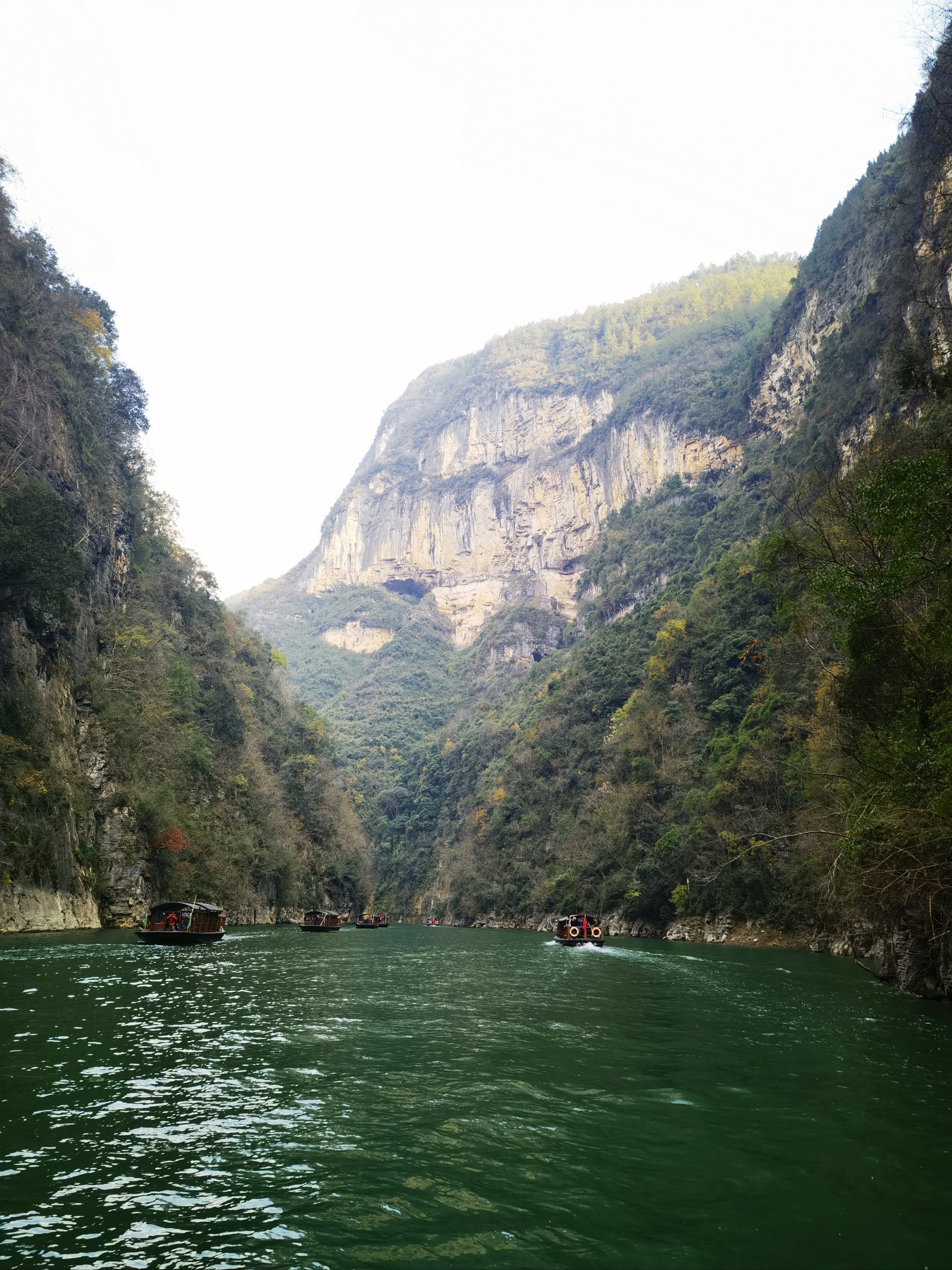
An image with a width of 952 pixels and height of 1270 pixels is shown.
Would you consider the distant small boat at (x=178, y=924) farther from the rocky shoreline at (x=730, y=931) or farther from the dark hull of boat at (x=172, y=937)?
the rocky shoreline at (x=730, y=931)

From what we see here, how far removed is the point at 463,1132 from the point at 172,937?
2394 centimetres

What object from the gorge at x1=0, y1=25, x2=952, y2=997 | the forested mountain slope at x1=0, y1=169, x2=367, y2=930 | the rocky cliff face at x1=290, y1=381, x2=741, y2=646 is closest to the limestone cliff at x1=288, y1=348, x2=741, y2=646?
the rocky cliff face at x1=290, y1=381, x2=741, y2=646

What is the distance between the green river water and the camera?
592 cm

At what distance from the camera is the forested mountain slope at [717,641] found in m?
18.0

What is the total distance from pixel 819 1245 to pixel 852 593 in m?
13.7

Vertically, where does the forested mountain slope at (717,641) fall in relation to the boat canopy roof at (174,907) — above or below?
above

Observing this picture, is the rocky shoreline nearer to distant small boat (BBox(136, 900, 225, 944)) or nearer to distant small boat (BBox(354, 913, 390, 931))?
distant small boat (BBox(136, 900, 225, 944))

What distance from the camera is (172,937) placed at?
29000mm

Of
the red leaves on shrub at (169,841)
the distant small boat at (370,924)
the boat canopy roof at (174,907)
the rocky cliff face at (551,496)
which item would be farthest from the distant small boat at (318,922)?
the rocky cliff face at (551,496)

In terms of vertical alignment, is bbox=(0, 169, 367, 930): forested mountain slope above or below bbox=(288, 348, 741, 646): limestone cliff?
below

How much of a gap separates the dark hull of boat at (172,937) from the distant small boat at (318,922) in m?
17.4

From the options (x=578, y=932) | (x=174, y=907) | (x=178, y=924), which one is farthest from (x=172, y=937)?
(x=578, y=932)

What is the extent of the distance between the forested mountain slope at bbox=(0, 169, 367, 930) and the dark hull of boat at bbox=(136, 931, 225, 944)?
4.45 metres

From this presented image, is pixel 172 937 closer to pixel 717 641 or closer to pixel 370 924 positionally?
pixel 370 924
